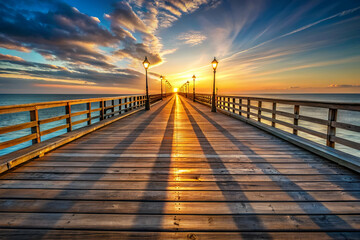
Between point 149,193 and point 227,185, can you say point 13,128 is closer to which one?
point 149,193

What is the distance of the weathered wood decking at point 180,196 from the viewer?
1671 mm

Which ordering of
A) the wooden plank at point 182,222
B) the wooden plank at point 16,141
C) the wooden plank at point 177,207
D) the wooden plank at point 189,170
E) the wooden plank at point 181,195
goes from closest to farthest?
the wooden plank at point 182,222 → the wooden plank at point 177,207 → the wooden plank at point 181,195 → the wooden plank at point 189,170 → the wooden plank at point 16,141

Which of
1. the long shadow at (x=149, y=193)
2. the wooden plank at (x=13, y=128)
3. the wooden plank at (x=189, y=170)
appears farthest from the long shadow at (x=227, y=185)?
the wooden plank at (x=13, y=128)

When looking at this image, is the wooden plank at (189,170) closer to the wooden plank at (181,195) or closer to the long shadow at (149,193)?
the long shadow at (149,193)

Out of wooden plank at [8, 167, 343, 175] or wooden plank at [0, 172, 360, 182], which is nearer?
wooden plank at [0, 172, 360, 182]

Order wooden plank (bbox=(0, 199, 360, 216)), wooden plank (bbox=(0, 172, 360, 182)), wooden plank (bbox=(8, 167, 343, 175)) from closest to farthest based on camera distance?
wooden plank (bbox=(0, 199, 360, 216))
wooden plank (bbox=(0, 172, 360, 182))
wooden plank (bbox=(8, 167, 343, 175))

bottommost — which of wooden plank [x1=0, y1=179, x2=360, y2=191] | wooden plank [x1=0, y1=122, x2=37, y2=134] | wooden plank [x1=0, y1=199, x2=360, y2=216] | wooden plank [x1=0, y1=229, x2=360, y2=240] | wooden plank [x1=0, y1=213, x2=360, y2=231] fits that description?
wooden plank [x1=0, y1=229, x2=360, y2=240]

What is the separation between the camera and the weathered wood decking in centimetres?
167

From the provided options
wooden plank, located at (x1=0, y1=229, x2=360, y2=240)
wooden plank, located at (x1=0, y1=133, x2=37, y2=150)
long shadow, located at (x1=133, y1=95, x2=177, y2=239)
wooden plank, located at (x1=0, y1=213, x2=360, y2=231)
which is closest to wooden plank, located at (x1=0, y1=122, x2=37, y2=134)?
wooden plank, located at (x1=0, y1=133, x2=37, y2=150)

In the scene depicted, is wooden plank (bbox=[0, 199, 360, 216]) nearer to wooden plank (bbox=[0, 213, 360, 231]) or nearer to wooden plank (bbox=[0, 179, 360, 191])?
wooden plank (bbox=[0, 213, 360, 231])

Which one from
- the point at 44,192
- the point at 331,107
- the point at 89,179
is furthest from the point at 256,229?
the point at 331,107

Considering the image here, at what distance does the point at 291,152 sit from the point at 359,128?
3.74 ft

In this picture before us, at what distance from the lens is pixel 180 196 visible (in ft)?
7.13

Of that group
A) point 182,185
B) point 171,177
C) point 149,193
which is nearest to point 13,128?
point 149,193
